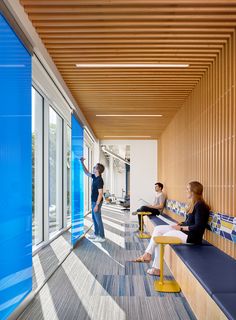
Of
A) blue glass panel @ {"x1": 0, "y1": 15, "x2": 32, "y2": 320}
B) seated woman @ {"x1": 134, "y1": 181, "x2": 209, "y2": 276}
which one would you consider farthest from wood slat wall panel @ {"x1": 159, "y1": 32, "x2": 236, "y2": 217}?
blue glass panel @ {"x1": 0, "y1": 15, "x2": 32, "y2": 320}

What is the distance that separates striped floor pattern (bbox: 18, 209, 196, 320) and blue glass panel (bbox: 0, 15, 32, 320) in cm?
35

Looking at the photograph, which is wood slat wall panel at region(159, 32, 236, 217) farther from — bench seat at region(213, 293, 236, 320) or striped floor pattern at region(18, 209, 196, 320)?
bench seat at region(213, 293, 236, 320)

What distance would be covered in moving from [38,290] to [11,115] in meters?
2.13

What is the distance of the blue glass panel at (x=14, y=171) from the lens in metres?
2.91

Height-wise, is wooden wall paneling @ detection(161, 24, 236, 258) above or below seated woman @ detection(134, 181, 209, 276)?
above

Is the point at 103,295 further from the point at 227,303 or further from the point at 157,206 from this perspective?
the point at 157,206

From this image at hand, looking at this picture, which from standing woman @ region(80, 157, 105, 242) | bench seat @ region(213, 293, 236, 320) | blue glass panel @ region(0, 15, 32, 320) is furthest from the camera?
standing woman @ region(80, 157, 105, 242)

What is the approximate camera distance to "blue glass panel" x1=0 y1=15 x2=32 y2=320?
2.91m

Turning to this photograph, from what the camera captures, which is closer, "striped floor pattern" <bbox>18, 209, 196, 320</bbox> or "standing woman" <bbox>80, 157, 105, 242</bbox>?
"striped floor pattern" <bbox>18, 209, 196, 320</bbox>

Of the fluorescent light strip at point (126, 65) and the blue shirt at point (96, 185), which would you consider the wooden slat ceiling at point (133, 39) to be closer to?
the fluorescent light strip at point (126, 65)

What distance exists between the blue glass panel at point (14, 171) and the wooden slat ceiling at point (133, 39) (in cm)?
60

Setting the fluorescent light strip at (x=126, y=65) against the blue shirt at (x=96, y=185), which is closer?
the fluorescent light strip at (x=126, y=65)

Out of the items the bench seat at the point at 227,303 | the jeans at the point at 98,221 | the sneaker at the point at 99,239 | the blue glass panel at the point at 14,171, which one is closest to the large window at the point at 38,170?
the jeans at the point at 98,221

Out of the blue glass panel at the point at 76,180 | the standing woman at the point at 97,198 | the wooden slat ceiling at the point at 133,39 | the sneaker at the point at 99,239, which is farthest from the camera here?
the sneaker at the point at 99,239
